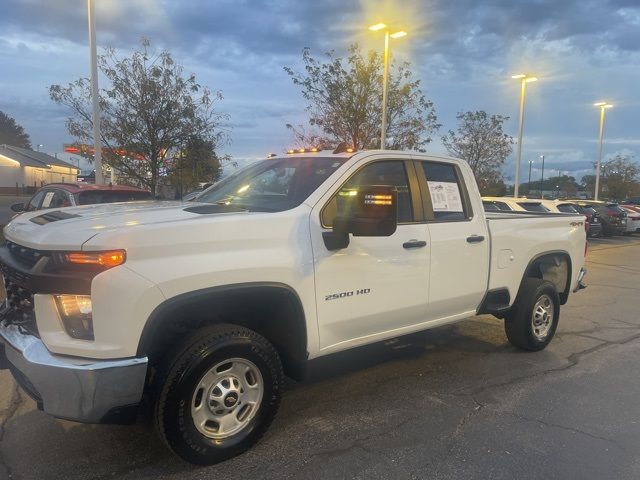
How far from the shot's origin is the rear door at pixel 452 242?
4.41 metres

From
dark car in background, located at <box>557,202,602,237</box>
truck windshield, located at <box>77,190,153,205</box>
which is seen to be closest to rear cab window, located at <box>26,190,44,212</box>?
truck windshield, located at <box>77,190,153,205</box>

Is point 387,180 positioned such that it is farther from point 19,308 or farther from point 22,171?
point 22,171

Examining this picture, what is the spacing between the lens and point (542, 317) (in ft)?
18.6

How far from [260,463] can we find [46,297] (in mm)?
1585

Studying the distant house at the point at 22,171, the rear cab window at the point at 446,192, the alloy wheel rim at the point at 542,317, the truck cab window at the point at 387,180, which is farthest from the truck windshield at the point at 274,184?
the distant house at the point at 22,171

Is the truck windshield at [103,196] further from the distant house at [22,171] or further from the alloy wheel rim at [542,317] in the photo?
the distant house at [22,171]

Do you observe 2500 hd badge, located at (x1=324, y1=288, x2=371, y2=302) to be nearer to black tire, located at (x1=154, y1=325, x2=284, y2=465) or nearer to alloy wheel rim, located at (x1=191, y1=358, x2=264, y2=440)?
black tire, located at (x1=154, y1=325, x2=284, y2=465)

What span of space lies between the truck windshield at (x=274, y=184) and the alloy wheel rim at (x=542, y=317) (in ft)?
9.42

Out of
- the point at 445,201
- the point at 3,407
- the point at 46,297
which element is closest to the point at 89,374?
the point at 46,297

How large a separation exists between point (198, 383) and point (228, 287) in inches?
22.5

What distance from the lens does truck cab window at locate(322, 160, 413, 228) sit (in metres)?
3.95

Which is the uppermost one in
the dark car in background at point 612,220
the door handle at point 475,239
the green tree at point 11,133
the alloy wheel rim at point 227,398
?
the green tree at point 11,133

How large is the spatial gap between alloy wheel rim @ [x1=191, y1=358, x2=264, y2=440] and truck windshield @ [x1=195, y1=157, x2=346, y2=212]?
3.54ft

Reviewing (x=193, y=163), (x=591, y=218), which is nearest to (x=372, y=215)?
(x=193, y=163)
